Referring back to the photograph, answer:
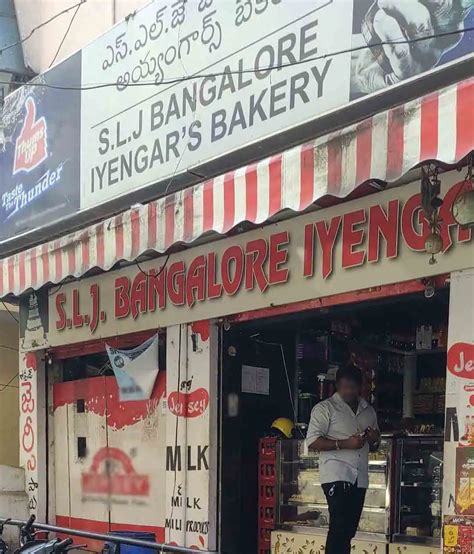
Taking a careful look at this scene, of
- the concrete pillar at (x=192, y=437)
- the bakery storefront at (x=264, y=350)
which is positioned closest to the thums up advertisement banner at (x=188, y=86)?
the bakery storefront at (x=264, y=350)

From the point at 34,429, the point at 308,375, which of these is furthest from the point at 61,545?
the point at 34,429

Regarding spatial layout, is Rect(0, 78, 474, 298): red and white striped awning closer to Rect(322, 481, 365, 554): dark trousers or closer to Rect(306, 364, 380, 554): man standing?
Rect(306, 364, 380, 554): man standing

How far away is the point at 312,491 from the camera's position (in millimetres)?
6766

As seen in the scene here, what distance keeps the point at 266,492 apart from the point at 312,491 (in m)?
0.49

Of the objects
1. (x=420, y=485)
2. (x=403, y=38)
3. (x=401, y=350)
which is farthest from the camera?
(x=401, y=350)

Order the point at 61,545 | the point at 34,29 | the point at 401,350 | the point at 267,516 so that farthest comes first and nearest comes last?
the point at 34,29
the point at 401,350
the point at 267,516
the point at 61,545

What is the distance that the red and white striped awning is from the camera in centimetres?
418

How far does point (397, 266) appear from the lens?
216 inches

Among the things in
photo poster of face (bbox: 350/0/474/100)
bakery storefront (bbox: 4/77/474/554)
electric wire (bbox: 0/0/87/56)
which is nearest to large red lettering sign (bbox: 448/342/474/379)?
bakery storefront (bbox: 4/77/474/554)

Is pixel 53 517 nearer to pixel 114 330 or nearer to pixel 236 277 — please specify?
pixel 114 330

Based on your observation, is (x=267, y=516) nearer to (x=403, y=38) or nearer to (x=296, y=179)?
(x=296, y=179)

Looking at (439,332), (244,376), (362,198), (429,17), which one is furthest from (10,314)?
(429,17)

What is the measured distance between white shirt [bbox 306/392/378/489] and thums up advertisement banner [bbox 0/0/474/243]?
218cm

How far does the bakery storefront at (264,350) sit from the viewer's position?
16.5 feet
